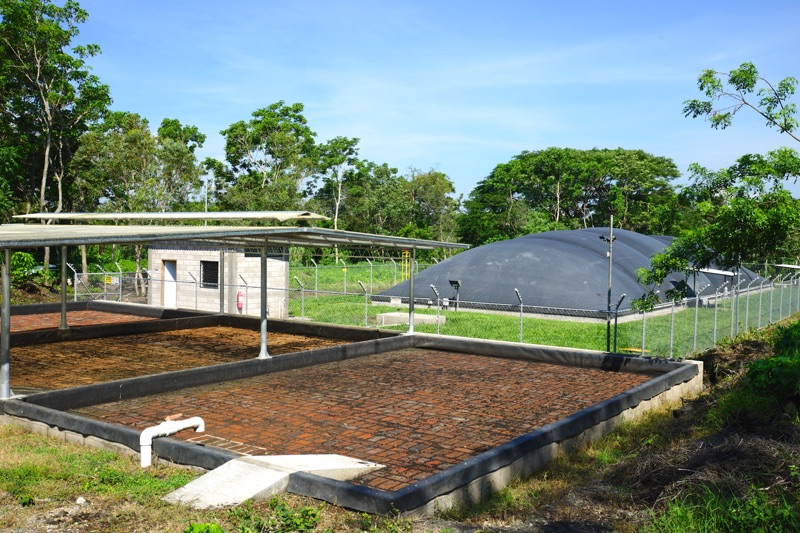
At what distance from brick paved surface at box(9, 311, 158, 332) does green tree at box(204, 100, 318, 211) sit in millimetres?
25917

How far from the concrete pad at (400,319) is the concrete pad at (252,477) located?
1673 centimetres

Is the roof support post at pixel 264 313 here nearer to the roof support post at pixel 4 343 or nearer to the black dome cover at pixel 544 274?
the roof support post at pixel 4 343

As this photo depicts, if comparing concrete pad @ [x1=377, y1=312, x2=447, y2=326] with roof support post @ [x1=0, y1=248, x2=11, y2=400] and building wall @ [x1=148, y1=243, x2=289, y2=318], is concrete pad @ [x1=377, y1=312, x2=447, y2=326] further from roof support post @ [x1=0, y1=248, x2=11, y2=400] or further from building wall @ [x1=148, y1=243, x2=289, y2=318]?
roof support post @ [x1=0, y1=248, x2=11, y2=400]

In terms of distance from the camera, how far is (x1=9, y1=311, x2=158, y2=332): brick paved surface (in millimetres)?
21802

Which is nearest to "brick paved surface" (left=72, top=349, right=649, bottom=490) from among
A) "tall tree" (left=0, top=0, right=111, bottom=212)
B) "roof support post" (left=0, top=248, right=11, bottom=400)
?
"roof support post" (left=0, top=248, right=11, bottom=400)

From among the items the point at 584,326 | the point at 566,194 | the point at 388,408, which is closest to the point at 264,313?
the point at 388,408

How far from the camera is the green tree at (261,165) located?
52344mm

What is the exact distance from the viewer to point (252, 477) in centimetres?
648

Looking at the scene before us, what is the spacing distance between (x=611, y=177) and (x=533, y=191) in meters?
8.74

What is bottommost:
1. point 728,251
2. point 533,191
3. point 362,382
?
point 362,382

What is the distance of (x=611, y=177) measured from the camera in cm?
7244

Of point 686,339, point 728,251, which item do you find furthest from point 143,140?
point 728,251

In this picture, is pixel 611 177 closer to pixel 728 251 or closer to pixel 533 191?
pixel 533 191

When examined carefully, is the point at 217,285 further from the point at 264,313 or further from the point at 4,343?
→ the point at 4,343
